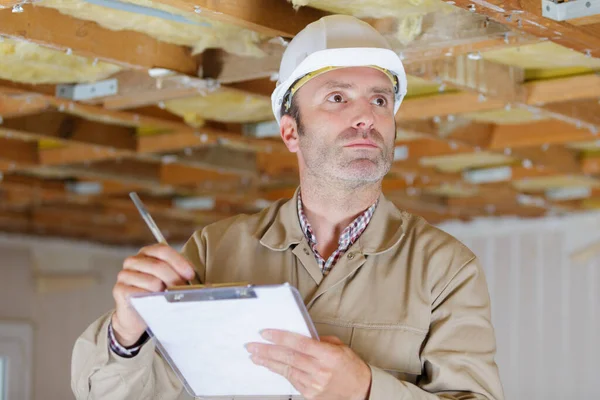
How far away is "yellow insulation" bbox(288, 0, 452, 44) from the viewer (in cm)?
271

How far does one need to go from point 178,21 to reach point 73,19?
0.32 m

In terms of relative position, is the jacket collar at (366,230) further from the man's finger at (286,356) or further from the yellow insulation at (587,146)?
the yellow insulation at (587,146)

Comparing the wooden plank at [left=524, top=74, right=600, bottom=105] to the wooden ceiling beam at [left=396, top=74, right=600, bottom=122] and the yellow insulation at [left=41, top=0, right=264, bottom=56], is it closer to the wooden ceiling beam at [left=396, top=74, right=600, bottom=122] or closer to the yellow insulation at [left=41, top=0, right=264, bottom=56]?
the wooden ceiling beam at [left=396, top=74, right=600, bottom=122]

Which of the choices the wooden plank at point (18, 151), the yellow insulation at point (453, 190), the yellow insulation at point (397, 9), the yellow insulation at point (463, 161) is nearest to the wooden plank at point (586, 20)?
the yellow insulation at point (397, 9)

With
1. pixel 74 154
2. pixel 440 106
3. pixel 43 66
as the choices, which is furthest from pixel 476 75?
pixel 74 154

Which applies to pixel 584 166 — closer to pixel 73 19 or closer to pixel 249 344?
pixel 73 19

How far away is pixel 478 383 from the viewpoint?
1876 millimetres

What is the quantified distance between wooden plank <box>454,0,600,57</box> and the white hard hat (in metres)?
Answer: 0.31

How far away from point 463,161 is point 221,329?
364cm

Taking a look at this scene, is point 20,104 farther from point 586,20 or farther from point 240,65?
point 586,20

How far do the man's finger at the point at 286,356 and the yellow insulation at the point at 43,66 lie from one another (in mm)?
1734

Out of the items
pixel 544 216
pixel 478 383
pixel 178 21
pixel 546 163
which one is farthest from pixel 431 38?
pixel 544 216

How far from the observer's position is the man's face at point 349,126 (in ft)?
6.70

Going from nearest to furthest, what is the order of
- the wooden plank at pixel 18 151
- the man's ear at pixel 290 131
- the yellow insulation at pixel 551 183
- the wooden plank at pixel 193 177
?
1. the man's ear at pixel 290 131
2. the wooden plank at pixel 18 151
3. the yellow insulation at pixel 551 183
4. the wooden plank at pixel 193 177
